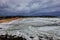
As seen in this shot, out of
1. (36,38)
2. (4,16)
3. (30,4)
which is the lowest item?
(36,38)

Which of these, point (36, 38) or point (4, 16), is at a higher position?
point (4, 16)

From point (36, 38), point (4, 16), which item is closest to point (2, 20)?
point (4, 16)

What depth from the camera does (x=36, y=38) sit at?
1345 mm

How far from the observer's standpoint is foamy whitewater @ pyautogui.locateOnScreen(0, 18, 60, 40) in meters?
1.35

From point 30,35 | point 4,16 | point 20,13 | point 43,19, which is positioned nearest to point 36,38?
point 30,35

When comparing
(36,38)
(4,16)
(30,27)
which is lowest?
(36,38)

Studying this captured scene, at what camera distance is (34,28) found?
54.2 inches

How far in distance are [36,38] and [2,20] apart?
1.40ft

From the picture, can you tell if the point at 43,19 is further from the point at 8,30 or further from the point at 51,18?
the point at 8,30

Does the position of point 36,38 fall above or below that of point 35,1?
below

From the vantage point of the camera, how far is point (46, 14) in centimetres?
137

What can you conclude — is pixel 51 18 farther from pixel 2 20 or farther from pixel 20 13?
pixel 2 20

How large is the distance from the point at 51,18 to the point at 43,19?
0.29 feet

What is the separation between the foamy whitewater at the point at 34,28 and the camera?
4.42ft
